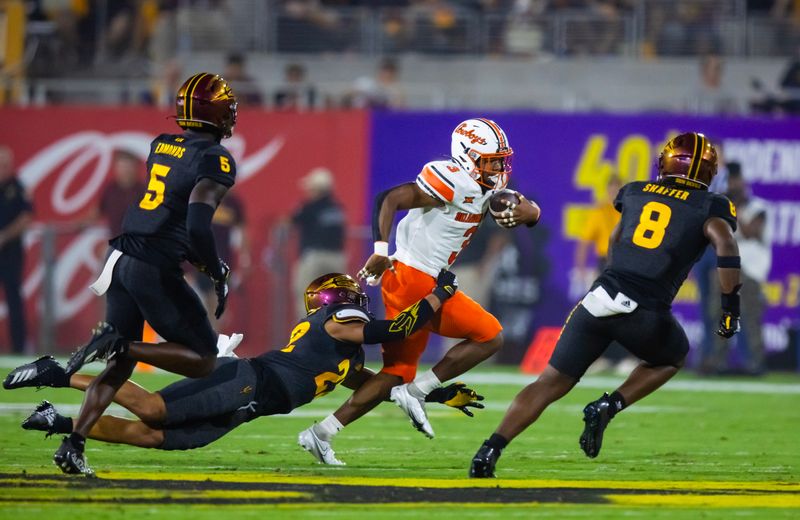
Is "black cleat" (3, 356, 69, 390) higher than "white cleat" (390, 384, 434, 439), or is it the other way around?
"black cleat" (3, 356, 69, 390)

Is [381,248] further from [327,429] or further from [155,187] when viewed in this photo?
[155,187]

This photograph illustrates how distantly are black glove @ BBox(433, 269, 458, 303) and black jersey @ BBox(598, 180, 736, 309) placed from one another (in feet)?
2.84

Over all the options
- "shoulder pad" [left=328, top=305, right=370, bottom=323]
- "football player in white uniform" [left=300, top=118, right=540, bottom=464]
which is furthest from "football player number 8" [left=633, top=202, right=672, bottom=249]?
"shoulder pad" [left=328, top=305, right=370, bottom=323]

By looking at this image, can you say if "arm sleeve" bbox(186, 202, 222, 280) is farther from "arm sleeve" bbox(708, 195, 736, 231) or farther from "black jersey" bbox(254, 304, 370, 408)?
"arm sleeve" bbox(708, 195, 736, 231)

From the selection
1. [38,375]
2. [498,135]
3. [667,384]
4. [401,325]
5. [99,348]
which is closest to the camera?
[99,348]

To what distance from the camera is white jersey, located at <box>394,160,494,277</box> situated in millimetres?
8164

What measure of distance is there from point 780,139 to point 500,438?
952 centimetres

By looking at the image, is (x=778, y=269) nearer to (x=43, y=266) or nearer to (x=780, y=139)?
(x=780, y=139)

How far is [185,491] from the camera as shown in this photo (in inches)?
257

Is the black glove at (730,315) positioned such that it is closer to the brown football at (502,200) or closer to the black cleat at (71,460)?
the brown football at (502,200)

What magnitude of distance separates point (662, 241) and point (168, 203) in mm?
2563

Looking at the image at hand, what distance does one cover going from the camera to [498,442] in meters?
7.41

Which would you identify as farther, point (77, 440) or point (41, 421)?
point (41, 421)

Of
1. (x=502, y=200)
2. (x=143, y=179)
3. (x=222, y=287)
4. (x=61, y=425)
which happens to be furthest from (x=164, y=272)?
(x=143, y=179)
